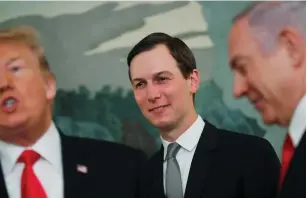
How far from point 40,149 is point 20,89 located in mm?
233

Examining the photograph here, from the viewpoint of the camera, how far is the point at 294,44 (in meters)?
1.57

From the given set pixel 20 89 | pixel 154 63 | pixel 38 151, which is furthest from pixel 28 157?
pixel 154 63

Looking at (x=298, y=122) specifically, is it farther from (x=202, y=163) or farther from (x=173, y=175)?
(x=173, y=175)

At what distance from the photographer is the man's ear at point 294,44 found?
1.55 m

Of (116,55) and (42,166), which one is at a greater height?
(116,55)

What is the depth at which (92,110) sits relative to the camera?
1.68 m

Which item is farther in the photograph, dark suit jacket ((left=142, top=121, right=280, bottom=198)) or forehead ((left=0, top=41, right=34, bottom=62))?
forehead ((left=0, top=41, right=34, bottom=62))

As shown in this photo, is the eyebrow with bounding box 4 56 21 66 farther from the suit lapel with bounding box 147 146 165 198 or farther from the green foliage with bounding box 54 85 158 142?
the suit lapel with bounding box 147 146 165 198

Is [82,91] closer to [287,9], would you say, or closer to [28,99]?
[28,99]

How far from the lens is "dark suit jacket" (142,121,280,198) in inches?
60.4

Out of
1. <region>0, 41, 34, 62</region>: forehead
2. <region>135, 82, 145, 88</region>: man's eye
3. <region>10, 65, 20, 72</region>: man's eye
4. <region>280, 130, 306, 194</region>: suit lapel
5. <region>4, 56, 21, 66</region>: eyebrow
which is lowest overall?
<region>280, 130, 306, 194</region>: suit lapel

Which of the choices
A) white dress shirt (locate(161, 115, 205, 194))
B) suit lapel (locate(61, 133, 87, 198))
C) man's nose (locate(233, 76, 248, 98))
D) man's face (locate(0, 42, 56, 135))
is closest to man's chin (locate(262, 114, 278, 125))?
man's nose (locate(233, 76, 248, 98))

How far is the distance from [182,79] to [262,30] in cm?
34

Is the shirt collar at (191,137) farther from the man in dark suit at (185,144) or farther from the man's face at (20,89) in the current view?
the man's face at (20,89)
